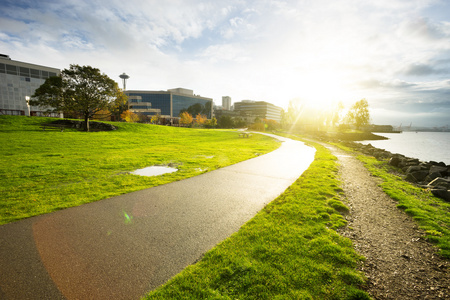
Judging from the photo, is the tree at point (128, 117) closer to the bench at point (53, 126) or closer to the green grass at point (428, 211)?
the bench at point (53, 126)

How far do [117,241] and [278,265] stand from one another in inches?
134

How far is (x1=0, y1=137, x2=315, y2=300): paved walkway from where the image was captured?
9.52 ft

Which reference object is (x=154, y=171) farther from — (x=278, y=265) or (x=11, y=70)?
(x=11, y=70)

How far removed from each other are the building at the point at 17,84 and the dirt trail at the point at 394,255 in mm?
77222

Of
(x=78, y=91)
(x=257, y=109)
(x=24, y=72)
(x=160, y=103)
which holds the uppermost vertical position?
(x=257, y=109)

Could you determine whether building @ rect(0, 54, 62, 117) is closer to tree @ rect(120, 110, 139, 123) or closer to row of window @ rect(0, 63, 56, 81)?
row of window @ rect(0, 63, 56, 81)

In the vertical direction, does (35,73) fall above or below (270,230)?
above

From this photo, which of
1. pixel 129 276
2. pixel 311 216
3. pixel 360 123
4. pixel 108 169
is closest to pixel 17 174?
pixel 108 169

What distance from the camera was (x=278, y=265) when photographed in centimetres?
343

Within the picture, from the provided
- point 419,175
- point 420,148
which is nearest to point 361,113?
point 420,148

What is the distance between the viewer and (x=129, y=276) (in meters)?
3.11

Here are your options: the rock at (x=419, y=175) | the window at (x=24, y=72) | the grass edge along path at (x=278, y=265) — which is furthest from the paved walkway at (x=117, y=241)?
the window at (x=24, y=72)

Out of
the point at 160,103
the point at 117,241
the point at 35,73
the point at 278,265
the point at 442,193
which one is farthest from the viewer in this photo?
the point at 160,103

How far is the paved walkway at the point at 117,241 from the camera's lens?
2.90 meters
